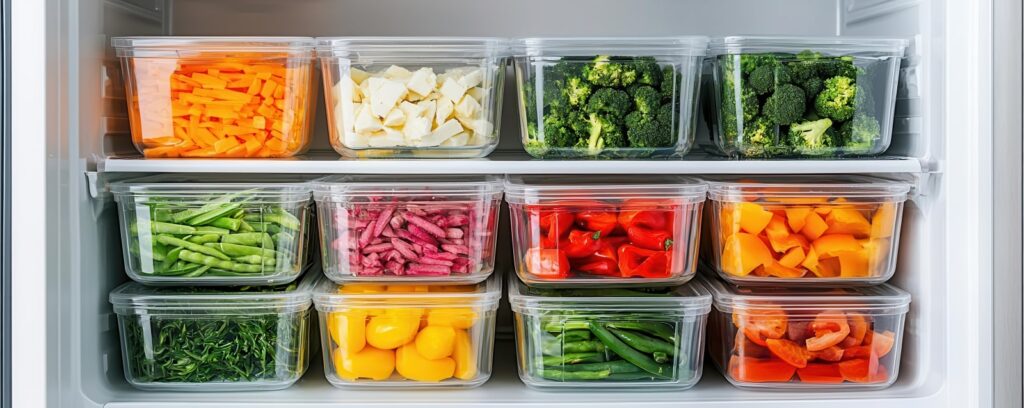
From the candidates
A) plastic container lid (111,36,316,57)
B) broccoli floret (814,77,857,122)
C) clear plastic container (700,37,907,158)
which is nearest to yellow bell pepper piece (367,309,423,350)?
plastic container lid (111,36,316,57)

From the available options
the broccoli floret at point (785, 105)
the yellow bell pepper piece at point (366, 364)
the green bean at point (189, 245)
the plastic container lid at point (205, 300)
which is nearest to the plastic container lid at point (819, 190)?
the broccoli floret at point (785, 105)

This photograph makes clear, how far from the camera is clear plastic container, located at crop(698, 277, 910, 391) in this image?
147cm

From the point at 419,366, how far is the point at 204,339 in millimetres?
363

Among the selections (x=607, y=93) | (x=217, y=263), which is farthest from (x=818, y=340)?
(x=217, y=263)

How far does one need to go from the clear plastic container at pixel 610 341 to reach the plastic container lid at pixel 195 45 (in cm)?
57

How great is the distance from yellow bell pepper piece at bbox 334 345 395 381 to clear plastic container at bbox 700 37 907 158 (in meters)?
0.69

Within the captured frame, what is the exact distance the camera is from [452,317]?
1.47 meters

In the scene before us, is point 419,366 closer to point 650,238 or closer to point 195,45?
point 650,238

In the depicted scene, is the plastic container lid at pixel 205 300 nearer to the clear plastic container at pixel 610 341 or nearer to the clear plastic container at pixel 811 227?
the clear plastic container at pixel 610 341

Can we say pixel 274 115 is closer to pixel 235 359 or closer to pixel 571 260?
pixel 235 359

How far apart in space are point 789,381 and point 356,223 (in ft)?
2.55

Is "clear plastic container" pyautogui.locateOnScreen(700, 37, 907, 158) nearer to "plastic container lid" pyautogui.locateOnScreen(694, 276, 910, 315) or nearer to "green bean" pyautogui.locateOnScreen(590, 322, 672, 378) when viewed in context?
"plastic container lid" pyautogui.locateOnScreen(694, 276, 910, 315)

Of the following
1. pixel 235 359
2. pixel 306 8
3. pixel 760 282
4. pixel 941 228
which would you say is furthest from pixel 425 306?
pixel 941 228

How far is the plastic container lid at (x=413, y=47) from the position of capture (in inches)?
55.6
